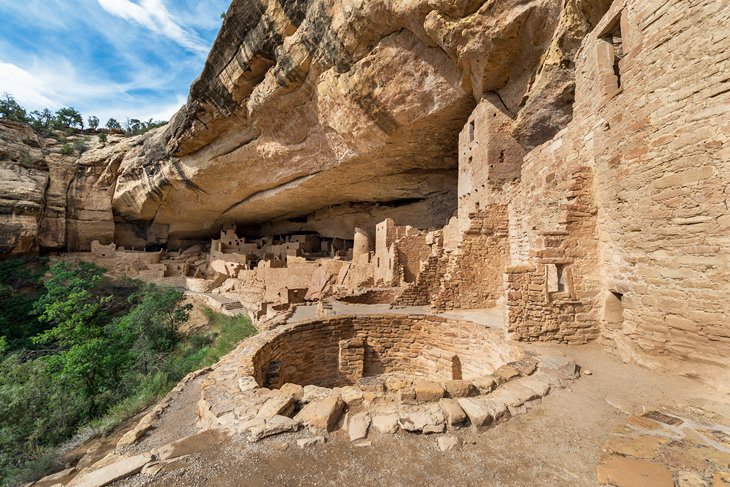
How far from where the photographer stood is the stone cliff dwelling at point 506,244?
304 centimetres

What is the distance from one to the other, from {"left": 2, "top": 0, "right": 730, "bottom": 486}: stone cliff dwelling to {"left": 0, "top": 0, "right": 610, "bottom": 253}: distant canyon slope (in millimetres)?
111

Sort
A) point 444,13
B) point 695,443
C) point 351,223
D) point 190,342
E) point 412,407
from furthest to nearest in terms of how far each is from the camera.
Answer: point 351,223, point 190,342, point 444,13, point 412,407, point 695,443

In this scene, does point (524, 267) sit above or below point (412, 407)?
above

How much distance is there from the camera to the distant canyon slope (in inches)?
267

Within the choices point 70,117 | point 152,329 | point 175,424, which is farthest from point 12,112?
point 175,424

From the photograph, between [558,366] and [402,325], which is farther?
[402,325]

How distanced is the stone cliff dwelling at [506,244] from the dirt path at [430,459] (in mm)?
155

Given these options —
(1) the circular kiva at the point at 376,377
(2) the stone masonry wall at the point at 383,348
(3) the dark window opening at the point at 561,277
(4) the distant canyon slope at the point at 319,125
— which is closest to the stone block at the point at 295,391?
(1) the circular kiva at the point at 376,377

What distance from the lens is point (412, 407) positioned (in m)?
2.84

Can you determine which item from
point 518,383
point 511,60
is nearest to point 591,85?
point 511,60

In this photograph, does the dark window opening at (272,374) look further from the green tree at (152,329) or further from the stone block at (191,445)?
the green tree at (152,329)

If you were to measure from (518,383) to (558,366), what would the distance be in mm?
787

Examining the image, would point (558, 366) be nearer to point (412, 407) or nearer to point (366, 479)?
point (412, 407)

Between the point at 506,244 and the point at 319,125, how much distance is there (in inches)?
308
